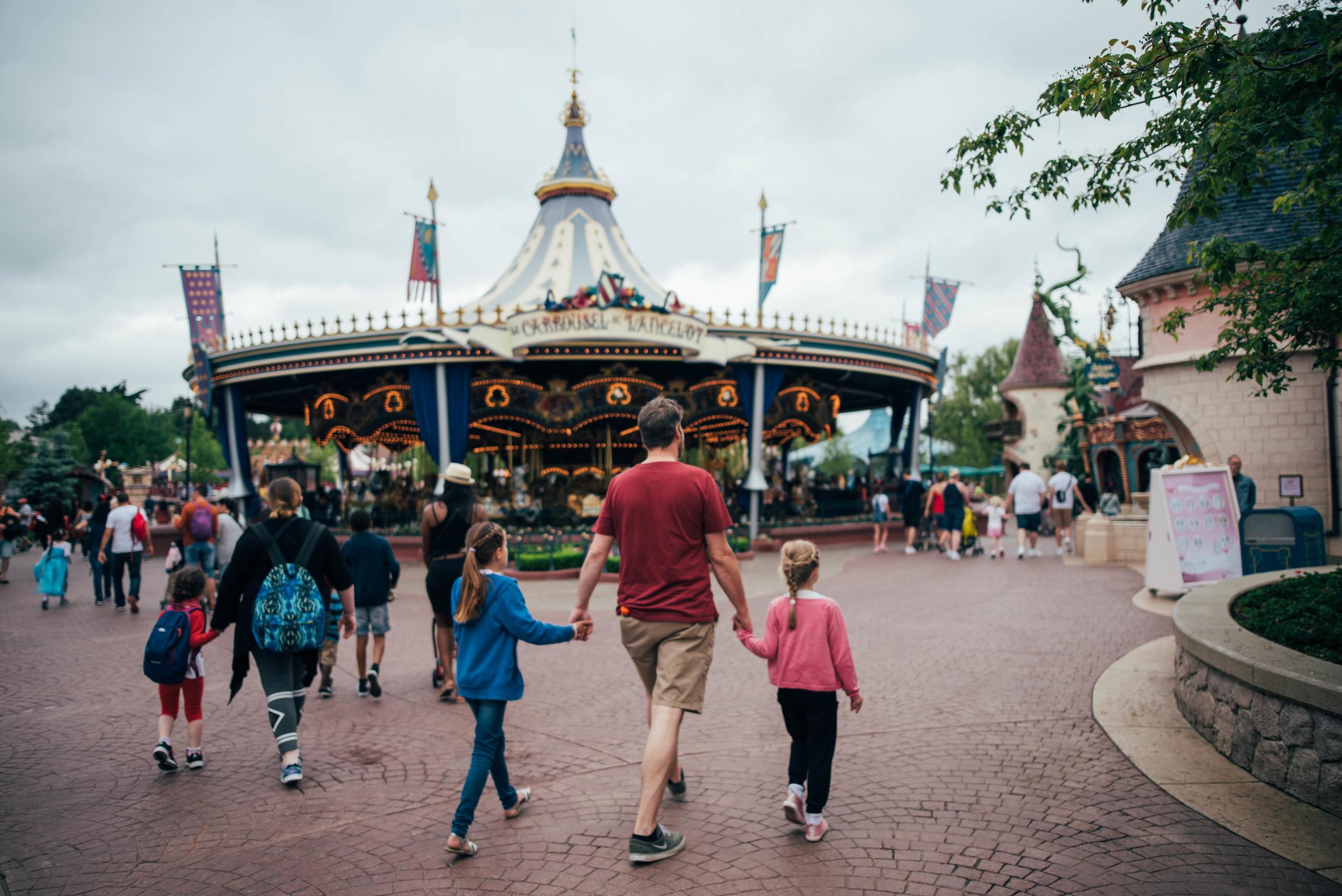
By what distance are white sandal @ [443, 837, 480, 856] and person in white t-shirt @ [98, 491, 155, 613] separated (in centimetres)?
930

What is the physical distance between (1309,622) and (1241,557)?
4.86 meters

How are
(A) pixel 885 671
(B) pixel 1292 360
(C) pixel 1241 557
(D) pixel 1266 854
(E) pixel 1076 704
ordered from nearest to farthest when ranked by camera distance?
(D) pixel 1266 854
(E) pixel 1076 704
(A) pixel 885 671
(C) pixel 1241 557
(B) pixel 1292 360

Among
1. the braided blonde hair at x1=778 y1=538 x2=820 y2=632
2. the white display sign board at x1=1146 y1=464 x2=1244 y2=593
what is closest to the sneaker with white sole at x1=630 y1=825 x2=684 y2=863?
the braided blonde hair at x1=778 y1=538 x2=820 y2=632

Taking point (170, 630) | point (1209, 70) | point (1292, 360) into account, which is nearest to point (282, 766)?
point (170, 630)

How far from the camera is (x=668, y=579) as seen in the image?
362 cm

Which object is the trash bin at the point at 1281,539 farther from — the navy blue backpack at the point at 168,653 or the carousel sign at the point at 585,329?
the carousel sign at the point at 585,329

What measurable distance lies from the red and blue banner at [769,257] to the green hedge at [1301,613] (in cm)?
1390

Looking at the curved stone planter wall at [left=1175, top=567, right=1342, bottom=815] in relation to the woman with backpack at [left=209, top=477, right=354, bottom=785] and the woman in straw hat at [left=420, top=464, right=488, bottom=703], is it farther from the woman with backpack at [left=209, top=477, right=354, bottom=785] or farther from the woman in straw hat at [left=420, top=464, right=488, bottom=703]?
the woman with backpack at [left=209, top=477, right=354, bottom=785]

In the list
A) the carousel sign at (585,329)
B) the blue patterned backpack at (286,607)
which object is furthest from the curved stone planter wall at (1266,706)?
the carousel sign at (585,329)

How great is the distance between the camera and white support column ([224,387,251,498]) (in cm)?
2103

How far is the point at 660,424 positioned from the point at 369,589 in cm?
382

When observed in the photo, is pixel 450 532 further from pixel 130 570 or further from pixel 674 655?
pixel 130 570

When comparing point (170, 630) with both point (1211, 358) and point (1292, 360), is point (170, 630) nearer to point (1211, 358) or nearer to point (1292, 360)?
point (1211, 358)

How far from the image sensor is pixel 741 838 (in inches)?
147
